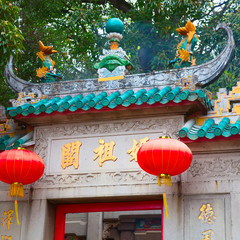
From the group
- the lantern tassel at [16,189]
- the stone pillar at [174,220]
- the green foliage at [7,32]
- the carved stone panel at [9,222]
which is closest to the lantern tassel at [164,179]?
the stone pillar at [174,220]

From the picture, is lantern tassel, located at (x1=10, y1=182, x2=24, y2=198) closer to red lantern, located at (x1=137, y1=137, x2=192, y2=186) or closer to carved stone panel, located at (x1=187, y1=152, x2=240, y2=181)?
red lantern, located at (x1=137, y1=137, x2=192, y2=186)

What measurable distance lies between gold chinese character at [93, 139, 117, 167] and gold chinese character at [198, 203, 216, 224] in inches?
57.1

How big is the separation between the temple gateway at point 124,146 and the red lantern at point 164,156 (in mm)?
42

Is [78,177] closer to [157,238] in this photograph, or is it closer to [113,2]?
[157,238]

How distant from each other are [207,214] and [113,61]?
115 inches

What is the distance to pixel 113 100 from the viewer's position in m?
7.60

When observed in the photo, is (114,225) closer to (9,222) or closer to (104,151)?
(9,222)

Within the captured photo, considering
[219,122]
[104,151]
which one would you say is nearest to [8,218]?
[104,151]

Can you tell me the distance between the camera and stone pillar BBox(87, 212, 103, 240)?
38.2 feet

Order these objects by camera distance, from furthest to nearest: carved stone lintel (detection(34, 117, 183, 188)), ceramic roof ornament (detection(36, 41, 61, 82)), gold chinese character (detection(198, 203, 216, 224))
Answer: ceramic roof ornament (detection(36, 41, 61, 82)), carved stone lintel (detection(34, 117, 183, 188)), gold chinese character (detection(198, 203, 216, 224))

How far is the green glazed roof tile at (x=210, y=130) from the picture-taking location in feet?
22.1

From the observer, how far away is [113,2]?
13781 millimetres

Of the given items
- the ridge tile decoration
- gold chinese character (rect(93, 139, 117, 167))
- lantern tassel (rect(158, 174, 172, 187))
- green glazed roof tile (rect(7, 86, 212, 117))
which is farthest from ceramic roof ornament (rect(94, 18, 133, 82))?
lantern tassel (rect(158, 174, 172, 187))

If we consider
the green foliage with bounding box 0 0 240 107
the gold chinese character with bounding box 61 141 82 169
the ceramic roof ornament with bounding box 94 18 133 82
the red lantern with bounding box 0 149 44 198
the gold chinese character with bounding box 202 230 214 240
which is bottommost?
the gold chinese character with bounding box 202 230 214 240
